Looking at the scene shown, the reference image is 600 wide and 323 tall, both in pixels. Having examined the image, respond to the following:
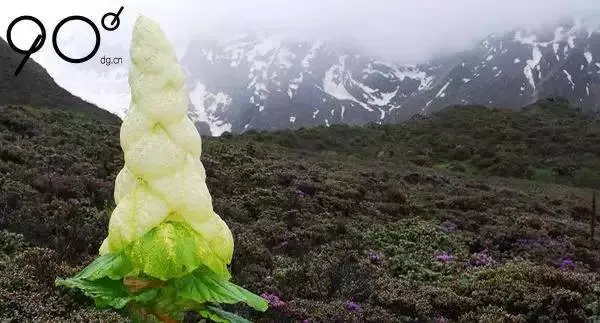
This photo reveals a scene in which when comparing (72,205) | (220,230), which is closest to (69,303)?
(72,205)

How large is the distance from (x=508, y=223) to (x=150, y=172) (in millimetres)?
17947

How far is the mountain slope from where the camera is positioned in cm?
5203

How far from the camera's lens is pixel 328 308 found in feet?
29.1

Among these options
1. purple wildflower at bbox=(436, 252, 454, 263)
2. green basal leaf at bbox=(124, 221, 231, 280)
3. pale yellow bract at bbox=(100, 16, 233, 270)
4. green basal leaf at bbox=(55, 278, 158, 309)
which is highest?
pale yellow bract at bbox=(100, 16, 233, 270)

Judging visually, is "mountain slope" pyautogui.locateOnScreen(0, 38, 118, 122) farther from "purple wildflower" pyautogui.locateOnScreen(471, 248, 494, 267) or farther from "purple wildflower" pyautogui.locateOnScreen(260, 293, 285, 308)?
"purple wildflower" pyautogui.locateOnScreen(260, 293, 285, 308)

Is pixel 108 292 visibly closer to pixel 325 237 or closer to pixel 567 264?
pixel 325 237

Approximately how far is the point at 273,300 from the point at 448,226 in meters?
9.11

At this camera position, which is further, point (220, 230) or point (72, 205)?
point (72, 205)

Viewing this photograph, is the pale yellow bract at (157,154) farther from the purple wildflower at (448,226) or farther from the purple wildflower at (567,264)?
the purple wildflower at (448,226)

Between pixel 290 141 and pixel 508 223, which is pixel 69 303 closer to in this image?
pixel 508 223

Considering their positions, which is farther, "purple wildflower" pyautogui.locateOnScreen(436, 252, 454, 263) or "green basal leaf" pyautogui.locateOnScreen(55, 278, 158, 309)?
"purple wildflower" pyautogui.locateOnScreen(436, 252, 454, 263)

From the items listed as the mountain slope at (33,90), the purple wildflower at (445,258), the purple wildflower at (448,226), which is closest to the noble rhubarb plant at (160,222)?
the purple wildflower at (445,258)

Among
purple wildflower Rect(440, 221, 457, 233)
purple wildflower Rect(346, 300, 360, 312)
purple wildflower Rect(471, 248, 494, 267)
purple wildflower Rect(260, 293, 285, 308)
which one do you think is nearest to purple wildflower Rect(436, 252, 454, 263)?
purple wildflower Rect(471, 248, 494, 267)

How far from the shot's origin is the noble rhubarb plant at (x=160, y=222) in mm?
1477
